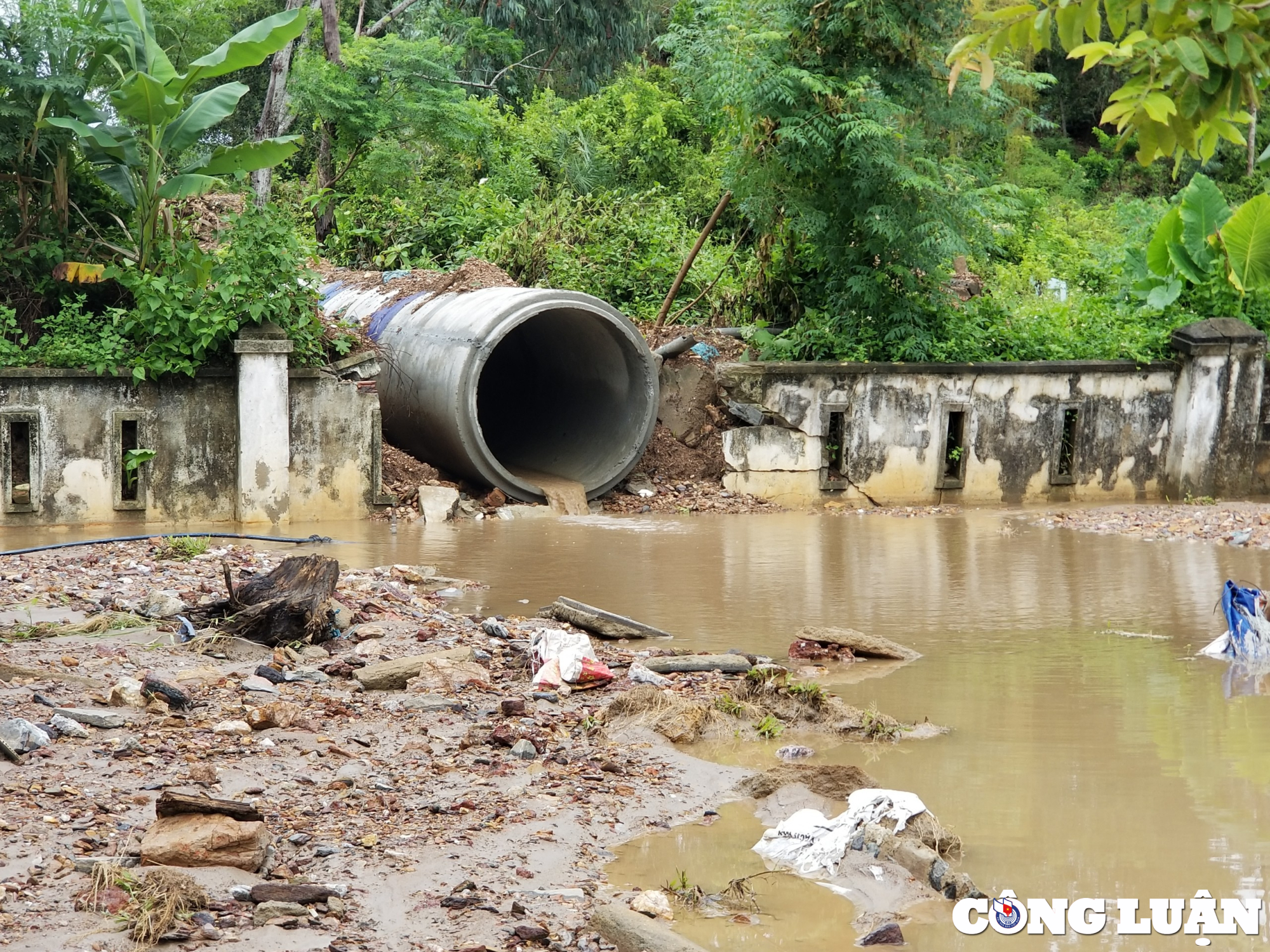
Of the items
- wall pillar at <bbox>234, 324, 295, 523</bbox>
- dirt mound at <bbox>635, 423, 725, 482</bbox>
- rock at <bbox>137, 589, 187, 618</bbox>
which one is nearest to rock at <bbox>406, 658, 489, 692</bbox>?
rock at <bbox>137, 589, 187, 618</bbox>

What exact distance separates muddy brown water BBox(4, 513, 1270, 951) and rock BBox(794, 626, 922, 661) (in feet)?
0.43

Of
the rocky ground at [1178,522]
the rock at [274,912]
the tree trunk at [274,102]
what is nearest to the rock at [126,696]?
the rock at [274,912]

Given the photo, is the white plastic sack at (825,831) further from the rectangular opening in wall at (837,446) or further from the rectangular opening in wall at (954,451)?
the rectangular opening in wall at (954,451)

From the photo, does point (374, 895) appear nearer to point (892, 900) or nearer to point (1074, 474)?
point (892, 900)

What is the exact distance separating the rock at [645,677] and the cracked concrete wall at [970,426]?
722 centimetres

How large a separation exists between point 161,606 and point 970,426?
9246 millimetres

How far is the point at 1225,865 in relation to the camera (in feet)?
12.9

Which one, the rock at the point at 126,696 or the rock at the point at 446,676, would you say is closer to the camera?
the rock at the point at 126,696

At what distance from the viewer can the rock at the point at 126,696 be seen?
5.04m

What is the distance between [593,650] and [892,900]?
2.74m

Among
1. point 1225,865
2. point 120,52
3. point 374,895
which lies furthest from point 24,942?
point 120,52

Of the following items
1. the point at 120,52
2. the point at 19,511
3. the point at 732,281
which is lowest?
the point at 19,511

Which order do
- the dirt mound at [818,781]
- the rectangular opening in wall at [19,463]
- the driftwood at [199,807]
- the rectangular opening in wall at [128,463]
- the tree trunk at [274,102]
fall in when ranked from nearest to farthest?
the driftwood at [199,807], the dirt mound at [818,781], the rectangular opening in wall at [19,463], the rectangular opening in wall at [128,463], the tree trunk at [274,102]

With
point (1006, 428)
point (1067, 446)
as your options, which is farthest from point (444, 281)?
point (1067, 446)
